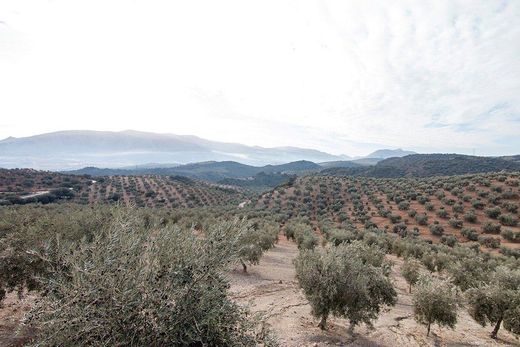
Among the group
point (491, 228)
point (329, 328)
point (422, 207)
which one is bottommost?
point (491, 228)

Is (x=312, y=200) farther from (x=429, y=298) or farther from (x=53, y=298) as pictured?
(x=53, y=298)

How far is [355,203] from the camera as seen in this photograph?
6681 cm

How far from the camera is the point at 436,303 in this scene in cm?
1517

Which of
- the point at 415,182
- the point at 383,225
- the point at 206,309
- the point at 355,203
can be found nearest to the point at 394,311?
the point at 206,309

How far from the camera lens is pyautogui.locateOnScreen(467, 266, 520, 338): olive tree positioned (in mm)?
15203

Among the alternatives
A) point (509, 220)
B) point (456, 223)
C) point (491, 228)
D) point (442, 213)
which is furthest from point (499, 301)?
point (442, 213)

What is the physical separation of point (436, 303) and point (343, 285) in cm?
494

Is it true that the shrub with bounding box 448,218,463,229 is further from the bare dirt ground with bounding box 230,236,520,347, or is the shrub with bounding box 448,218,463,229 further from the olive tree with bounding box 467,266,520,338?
the olive tree with bounding box 467,266,520,338

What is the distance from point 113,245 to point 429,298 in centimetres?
1557

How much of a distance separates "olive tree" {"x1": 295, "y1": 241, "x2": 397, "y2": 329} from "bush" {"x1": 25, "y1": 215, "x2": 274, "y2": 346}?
8774mm

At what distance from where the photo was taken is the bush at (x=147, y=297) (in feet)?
19.1

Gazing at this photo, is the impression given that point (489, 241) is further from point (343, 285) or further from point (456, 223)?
point (343, 285)

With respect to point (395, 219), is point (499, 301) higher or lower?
higher

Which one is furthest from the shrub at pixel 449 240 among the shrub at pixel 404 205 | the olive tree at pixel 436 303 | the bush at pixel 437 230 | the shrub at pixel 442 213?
the olive tree at pixel 436 303
